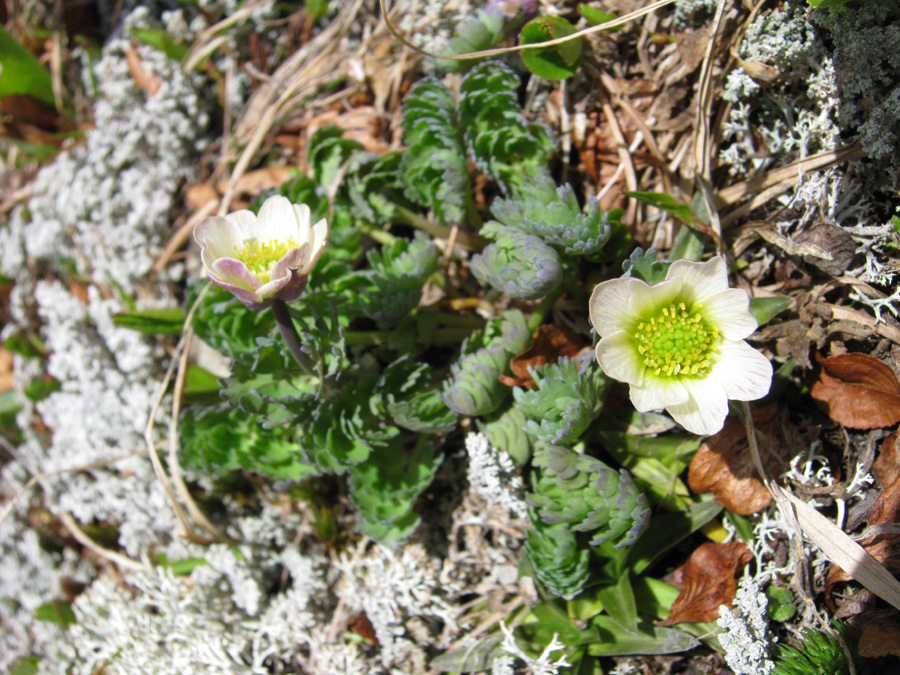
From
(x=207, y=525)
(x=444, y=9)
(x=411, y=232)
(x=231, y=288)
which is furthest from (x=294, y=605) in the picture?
(x=444, y=9)

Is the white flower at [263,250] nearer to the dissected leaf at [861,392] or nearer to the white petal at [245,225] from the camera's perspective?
the white petal at [245,225]

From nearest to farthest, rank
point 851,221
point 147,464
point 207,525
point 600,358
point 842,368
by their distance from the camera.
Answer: point 600,358 → point 842,368 → point 851,221 → point 207,525 → point 147,464

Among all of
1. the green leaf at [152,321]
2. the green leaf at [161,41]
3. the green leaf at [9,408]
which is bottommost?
the green leaf at [9,408]

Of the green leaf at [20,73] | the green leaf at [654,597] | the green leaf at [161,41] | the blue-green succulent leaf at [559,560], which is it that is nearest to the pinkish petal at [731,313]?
the blue-green succulent leaf at [559,560]

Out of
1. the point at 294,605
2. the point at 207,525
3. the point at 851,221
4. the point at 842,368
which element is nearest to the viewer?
the point at 842,368

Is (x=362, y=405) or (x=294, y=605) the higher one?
(x=362, y=405)

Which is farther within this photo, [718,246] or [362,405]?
[362,405]

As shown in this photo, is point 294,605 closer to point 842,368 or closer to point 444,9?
point 842,368
